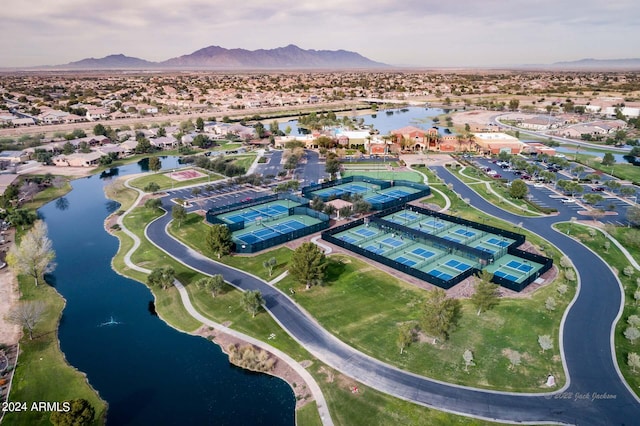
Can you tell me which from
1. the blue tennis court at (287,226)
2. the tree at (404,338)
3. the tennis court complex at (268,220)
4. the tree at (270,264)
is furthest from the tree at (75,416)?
the blue tennis court at (287,226)

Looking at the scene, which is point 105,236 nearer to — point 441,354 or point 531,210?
point 441,354

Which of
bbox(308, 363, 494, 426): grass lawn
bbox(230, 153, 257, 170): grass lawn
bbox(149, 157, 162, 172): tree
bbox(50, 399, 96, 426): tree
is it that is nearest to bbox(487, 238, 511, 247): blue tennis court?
bbox(308, 363, 494, 426): grass lawn

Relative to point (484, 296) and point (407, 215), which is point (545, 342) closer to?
point (484, 296)

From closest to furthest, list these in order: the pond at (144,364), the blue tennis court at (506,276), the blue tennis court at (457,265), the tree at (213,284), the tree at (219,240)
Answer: the pond at (144,364) → the tree at (213,284) → the blue tennis court at (506,276) → the blue tennis court at (457,265) → the tree at (219,240)

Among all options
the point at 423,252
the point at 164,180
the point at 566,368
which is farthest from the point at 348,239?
the point at 164,180

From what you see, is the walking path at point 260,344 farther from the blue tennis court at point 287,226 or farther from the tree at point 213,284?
the blue tennis court at point 287,226

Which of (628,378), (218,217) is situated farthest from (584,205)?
(218,217)
